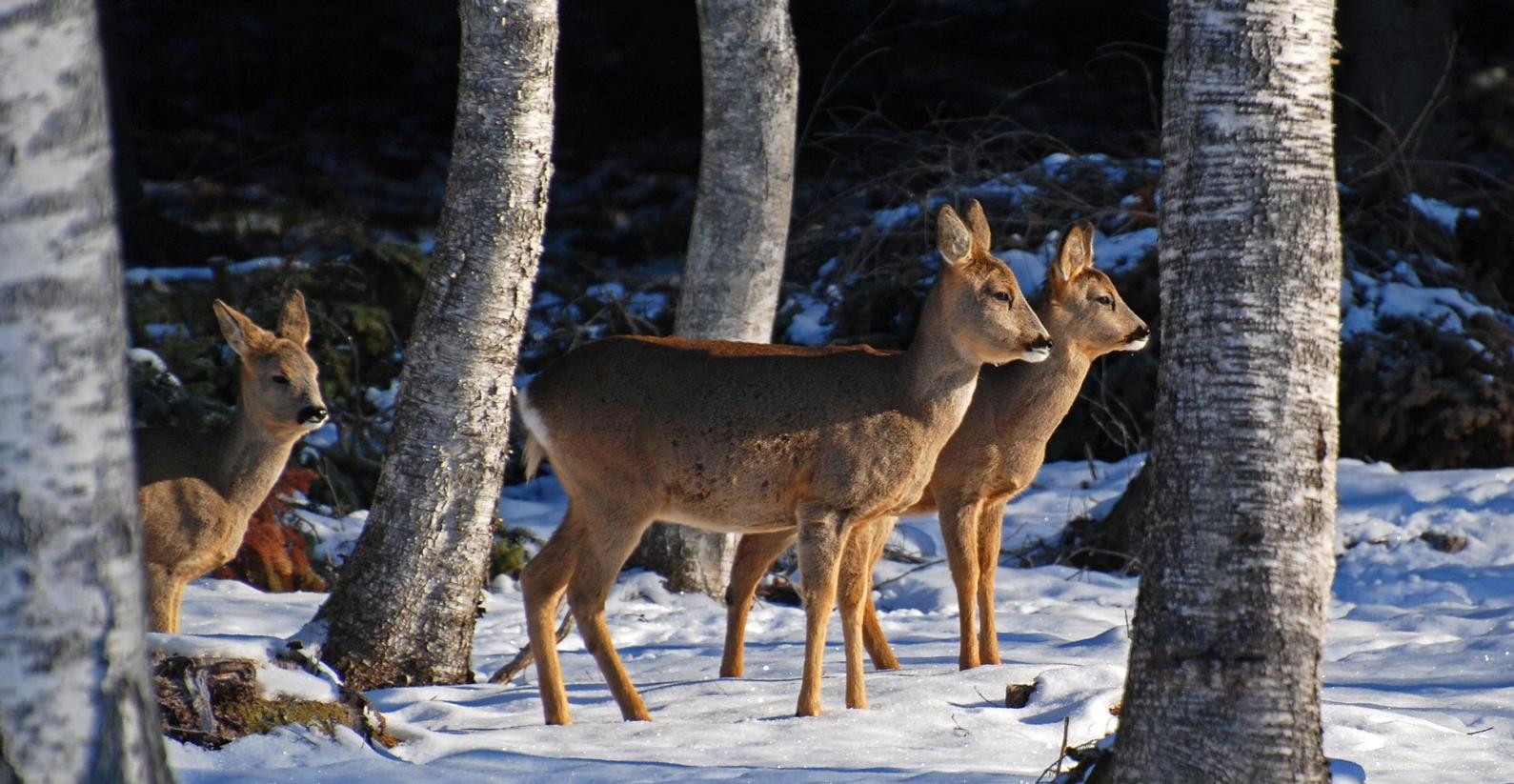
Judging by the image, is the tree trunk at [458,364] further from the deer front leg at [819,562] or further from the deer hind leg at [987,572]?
the deer hind leg at [987,572]

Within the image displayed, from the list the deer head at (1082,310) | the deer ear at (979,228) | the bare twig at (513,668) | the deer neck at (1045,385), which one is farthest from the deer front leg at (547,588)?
the deer head at (1082,310)

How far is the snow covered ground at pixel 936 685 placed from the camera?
15.9 ft

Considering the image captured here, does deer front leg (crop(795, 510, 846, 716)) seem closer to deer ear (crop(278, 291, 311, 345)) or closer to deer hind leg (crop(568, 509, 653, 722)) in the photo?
deer hind leg (crop(568, 509, 653, 722))

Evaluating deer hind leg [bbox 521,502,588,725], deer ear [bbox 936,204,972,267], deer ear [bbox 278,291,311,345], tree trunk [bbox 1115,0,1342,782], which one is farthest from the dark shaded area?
tree trunk [bbox 1115,0,1342,782]

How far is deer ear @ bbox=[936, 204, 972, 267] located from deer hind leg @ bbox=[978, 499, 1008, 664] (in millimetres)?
1288

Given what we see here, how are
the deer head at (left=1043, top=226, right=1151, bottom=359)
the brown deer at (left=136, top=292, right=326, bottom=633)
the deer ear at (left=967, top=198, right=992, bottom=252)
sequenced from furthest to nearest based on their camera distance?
1. the deer head at (left=1043, top=226, right=1151, bottom=359)
2. the deer ear at (left=967, top=198, right=992, bottom=252)
3. the brown deer at (left=136, top=292, right=326, bottom=633)

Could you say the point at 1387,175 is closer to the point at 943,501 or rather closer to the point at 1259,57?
the point at 943,501

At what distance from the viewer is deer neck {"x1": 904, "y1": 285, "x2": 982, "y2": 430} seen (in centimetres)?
646

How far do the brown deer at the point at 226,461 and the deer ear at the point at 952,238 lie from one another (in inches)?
108

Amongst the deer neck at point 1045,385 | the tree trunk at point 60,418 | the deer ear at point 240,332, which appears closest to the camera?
the tree trunk at point 60,418

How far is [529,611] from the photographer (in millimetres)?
6277

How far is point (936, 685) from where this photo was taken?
20.5 ft

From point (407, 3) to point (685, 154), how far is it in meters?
3.52

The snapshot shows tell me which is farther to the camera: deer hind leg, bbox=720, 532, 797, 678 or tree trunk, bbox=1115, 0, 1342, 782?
deer hind leg, bbox=720, 532, 797, 678
